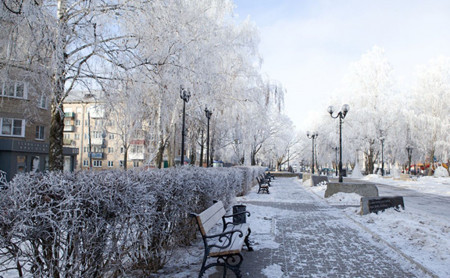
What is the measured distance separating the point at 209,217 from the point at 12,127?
2656 cm

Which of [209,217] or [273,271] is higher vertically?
[209,217]

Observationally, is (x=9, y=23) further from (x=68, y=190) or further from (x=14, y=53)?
(x=68, y=190)

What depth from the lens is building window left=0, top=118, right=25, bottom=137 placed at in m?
26.0

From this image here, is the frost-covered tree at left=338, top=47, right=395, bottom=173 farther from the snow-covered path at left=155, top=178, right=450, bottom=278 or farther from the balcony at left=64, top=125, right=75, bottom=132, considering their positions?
the balcony at left=64, top=125, right=75, bottom=132

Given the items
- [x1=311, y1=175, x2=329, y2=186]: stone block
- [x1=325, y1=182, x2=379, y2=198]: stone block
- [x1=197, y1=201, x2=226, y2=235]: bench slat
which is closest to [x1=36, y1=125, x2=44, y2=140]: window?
[x1=311, y1=175, x2=329, y2=186]: stone block

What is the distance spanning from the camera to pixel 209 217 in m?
5.38

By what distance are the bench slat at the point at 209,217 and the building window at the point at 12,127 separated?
25491mm

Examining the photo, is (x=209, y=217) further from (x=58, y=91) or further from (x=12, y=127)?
(x=12, y=127)

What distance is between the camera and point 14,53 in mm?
8305

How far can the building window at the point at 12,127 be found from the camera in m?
26.0

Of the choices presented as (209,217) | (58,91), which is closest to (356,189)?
(209,217)

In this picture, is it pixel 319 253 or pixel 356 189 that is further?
pixel 356 189

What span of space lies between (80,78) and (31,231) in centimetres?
835

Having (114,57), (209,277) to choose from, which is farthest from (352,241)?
(114,57)
